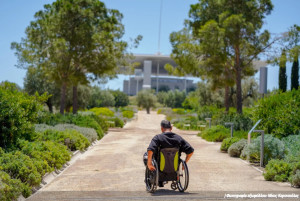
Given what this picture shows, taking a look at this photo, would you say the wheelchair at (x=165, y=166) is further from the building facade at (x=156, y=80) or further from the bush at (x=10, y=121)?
the building facade at (x=156, y=80)

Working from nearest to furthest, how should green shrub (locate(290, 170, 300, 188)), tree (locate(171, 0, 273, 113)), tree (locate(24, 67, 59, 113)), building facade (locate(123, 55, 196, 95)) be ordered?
1. green shrub (locate(290, 170, 300, 188))
2. tree (locate(171, 0, 273, 113))
3. tree (locate(24, 67, 59, 113))
4. building facade (locate(123, 55, 196, 95))

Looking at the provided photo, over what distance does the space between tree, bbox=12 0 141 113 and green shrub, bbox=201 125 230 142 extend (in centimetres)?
1021

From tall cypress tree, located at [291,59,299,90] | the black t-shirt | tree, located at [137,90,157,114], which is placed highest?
tall cypress tree, located at [291,59,299,90]

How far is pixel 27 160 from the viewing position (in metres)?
8.67

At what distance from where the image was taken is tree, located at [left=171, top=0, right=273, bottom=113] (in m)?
26.6

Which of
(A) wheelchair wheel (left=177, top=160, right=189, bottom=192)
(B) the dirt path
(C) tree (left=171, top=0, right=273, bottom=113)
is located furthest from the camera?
(C) tree (left=171, top=0, right=273, bottom=113)

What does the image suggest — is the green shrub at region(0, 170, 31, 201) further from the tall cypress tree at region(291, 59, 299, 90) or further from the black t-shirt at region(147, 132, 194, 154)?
the tall cypress tree at region(291, 59, 299, 90)

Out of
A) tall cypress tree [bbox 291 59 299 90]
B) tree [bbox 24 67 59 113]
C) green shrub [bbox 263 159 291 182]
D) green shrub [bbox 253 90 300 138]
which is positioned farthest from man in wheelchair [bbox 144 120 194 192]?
tree [bbox 24 67 59 113]

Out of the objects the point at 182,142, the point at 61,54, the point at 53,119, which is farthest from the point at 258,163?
the point at 61,54

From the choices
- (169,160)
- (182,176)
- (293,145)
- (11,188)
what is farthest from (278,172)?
(11,188)

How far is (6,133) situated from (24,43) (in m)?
21.6

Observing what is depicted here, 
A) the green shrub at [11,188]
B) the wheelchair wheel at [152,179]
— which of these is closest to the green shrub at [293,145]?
the wheelchair wheel at [152,179]

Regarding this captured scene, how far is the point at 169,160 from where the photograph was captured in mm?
7262

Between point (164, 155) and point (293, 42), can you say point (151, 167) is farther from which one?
point (293, 42)
